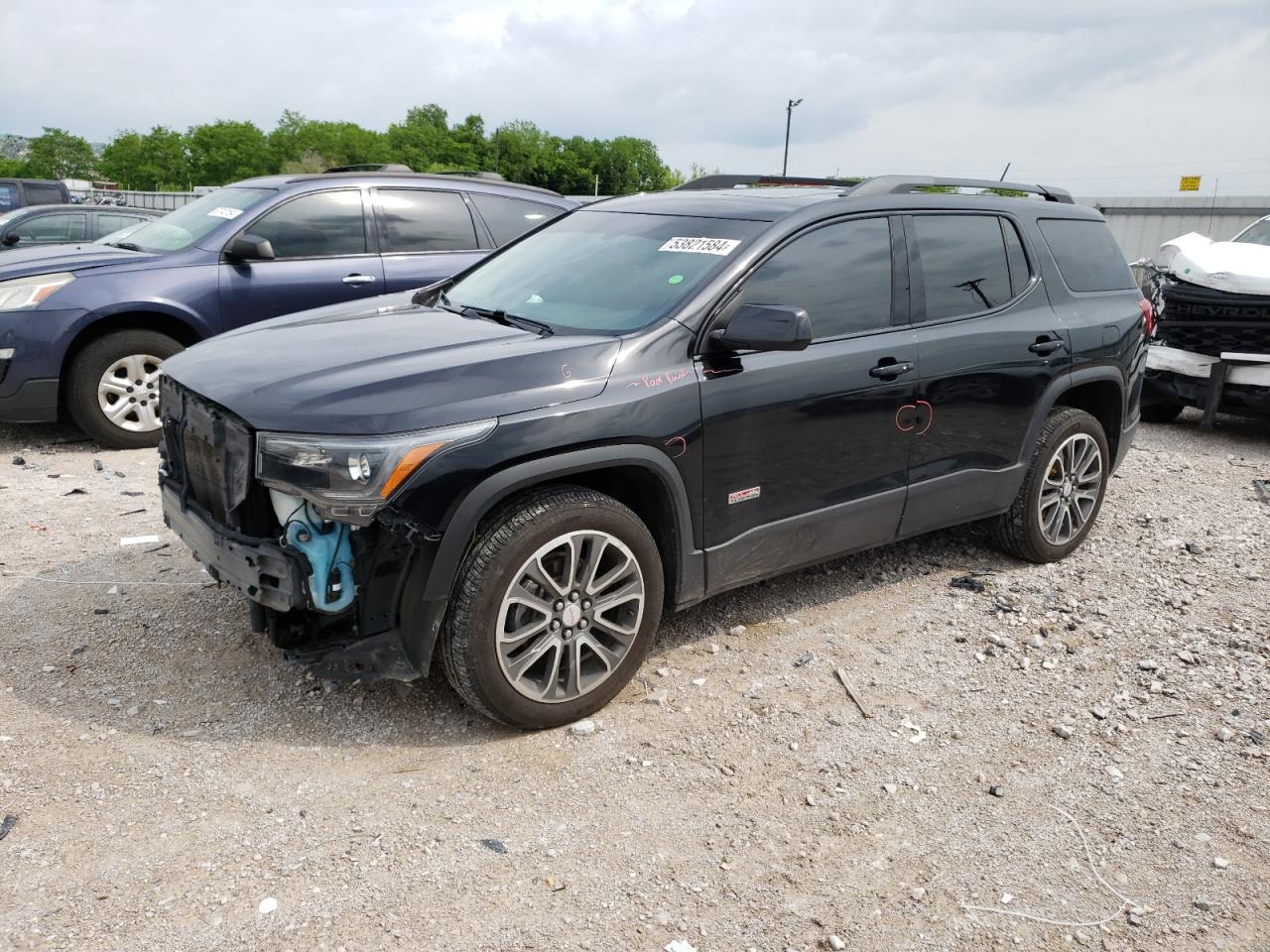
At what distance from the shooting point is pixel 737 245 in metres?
3.91

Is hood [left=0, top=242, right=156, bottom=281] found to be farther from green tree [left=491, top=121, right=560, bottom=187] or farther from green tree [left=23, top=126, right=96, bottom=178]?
green tree [left=23, top=126, right=96, bottom=178]

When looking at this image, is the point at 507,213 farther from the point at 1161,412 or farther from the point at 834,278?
the point at 1161,412

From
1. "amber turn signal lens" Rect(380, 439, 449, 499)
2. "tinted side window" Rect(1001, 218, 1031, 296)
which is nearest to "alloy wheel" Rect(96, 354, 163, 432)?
"amber turn signal lens" Rect(380, 439, 449, 499)

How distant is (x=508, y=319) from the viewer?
406 centimetres

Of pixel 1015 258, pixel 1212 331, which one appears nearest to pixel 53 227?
pixel 1015 258

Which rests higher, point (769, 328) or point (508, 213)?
point (508, 213)

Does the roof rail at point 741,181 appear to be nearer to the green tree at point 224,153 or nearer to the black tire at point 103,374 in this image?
the black tire at point 103,374

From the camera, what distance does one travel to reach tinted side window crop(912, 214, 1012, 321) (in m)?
4.46

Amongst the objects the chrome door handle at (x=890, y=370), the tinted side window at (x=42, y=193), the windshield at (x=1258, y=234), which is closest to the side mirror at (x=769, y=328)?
the chrome door handle at (x=890, y=370)

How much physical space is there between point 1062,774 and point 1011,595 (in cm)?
154

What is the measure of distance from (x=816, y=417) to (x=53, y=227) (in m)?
12.0

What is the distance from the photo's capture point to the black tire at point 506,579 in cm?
323

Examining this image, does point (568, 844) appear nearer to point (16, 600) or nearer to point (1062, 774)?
point (1062, 774)

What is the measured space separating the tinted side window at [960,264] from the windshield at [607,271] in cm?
92
